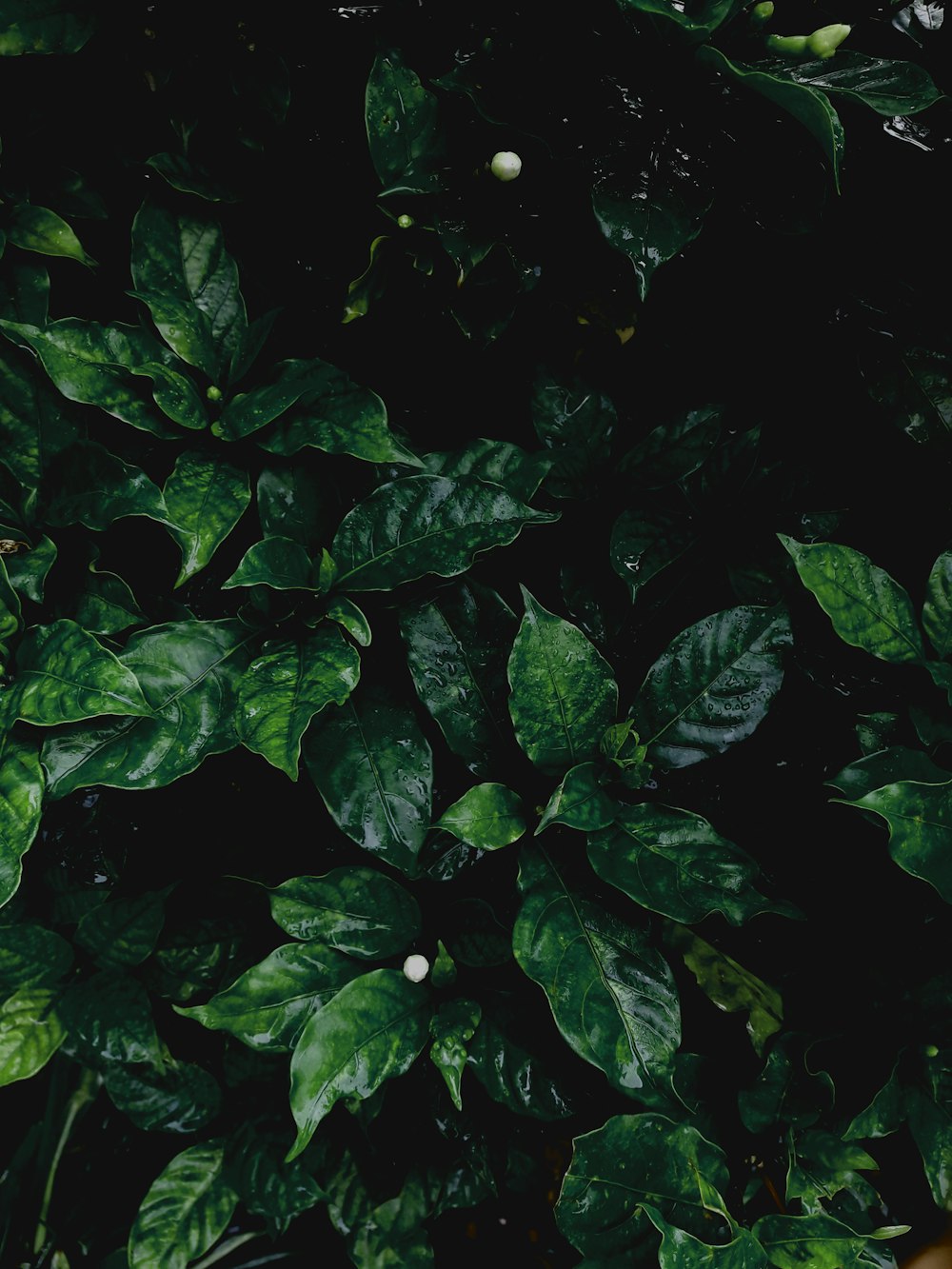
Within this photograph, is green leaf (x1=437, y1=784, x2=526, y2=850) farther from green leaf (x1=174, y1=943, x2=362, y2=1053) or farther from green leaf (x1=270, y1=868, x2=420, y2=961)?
green leaf (x1=174, y1=943, x2=362, y2=1053)

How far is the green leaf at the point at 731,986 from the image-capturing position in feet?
4.00

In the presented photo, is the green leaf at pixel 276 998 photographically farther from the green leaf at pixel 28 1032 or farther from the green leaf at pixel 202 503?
the green leaf at pixel 202 503

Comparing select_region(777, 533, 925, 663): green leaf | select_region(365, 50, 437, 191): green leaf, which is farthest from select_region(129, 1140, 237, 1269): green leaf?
select_region(365, 50, 437, 191): green leaf

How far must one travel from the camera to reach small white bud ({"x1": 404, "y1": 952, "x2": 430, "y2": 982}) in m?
1.15

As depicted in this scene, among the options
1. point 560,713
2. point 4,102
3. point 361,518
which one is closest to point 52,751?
point 361,518

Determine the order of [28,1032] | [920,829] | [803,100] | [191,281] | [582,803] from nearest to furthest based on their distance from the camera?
1. [803,100]
2. [920,829]
3. [582,803]
4. [191,281]
5. [28,1032]

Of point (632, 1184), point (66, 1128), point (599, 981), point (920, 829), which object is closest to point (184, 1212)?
point (66, 1128)

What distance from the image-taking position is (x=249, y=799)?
1372mm

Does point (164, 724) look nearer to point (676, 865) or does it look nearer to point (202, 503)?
point (202, 503)

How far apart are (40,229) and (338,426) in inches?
20.7

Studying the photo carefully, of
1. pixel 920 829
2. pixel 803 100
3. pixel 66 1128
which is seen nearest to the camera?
pixel 803 100

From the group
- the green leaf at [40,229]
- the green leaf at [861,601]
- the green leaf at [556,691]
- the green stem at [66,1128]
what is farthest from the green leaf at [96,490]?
the green stem at [66,1128]

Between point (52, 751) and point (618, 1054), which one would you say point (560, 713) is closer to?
point (618, 1054)

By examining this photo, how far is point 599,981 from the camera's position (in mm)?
1058
